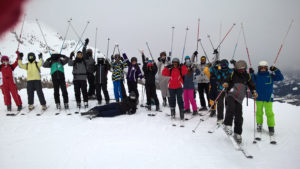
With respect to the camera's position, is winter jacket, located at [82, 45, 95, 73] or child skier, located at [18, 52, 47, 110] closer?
child skier, located at [18, 52, 47, 110]

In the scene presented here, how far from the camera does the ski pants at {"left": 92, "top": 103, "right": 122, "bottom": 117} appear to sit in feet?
24.7

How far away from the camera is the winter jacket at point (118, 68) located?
8891 mm

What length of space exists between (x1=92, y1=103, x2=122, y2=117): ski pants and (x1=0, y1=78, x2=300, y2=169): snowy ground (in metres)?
0.26

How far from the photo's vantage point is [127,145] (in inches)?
200

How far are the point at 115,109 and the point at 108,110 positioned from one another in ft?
0.91

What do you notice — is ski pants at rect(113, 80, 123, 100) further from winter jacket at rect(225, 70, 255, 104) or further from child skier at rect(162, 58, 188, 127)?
winter jacket at rect(225, 70, 255, 104)

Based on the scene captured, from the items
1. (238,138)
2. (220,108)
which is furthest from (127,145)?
(220,108)

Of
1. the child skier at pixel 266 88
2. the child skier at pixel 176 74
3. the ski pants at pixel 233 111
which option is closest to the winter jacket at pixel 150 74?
the child skier at pixel 176 74

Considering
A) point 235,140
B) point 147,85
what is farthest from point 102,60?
point 235,140

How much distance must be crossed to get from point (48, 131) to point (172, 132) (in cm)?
378

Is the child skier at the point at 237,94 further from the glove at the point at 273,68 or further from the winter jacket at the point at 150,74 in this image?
the winter jacket at the point at 150,74

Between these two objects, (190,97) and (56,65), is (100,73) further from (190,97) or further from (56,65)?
(190,97)

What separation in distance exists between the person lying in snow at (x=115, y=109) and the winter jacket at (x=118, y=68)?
4.16 feet

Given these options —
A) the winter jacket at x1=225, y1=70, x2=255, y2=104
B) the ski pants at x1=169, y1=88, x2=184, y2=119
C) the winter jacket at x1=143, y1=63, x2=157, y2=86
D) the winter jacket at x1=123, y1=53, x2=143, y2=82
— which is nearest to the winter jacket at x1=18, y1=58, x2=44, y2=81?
the winter jacket at x1=123, y1=53, x2=143, y2=82
